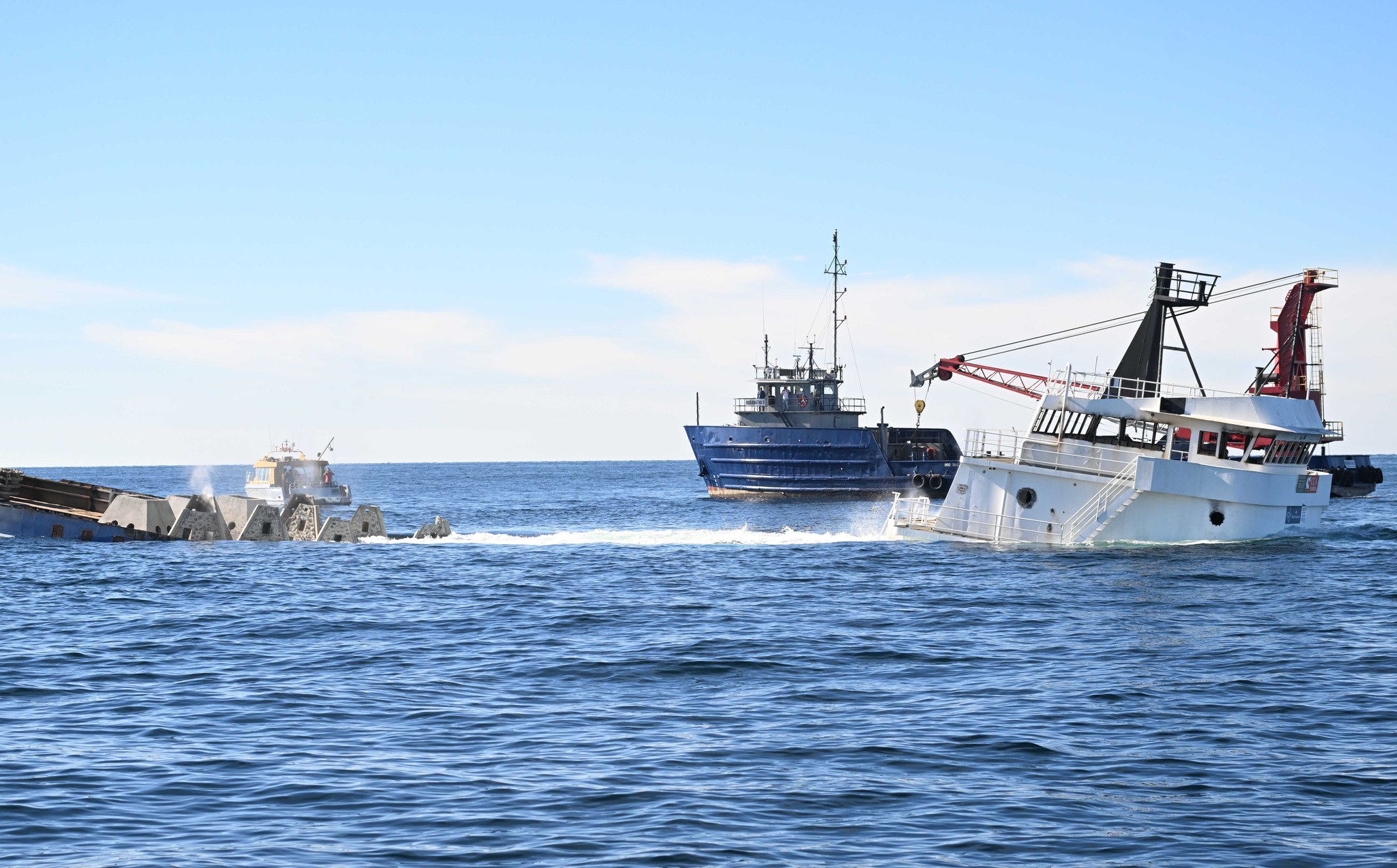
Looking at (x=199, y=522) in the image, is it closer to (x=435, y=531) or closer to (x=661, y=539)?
(x=435, y=531)

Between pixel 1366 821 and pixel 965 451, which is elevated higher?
pixel 965 451

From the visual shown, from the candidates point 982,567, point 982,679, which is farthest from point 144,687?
point 982,567

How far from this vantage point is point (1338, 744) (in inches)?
539

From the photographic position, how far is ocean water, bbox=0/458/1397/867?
34.7 feet

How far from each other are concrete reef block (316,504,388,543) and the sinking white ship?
18.9 m

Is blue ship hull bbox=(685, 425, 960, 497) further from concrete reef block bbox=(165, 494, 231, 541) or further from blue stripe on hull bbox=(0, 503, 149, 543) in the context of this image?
blue stripe on hull bbox=(0, 503, 149, 543)

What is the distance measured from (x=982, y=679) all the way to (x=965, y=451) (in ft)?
70.2

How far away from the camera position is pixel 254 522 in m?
42.6

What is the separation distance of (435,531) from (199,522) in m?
8.02

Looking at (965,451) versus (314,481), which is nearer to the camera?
(965,451)

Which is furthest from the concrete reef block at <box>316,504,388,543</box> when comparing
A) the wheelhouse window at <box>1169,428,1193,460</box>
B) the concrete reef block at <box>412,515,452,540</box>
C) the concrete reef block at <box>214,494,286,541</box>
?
the wheelhouse window at <box>1169,428,1193,460</box>

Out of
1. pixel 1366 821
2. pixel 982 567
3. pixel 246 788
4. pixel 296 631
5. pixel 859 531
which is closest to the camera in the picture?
pixel 1366 821

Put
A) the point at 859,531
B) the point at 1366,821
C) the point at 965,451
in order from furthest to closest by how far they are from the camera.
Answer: the point at 859,531, the point at 965,451, the point at 1366,821

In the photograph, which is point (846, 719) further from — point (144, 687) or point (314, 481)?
point (314, 481)
